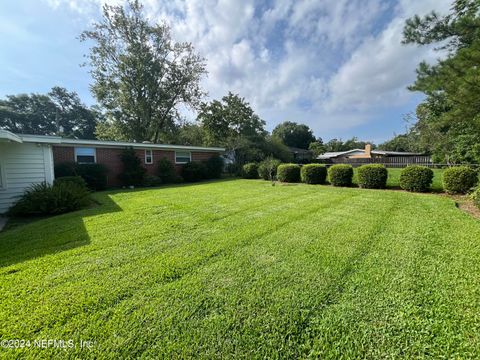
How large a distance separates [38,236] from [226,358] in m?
4.85

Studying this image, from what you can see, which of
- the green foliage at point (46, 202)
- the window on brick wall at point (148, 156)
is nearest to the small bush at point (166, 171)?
the window on brick wall at point (148, 156)

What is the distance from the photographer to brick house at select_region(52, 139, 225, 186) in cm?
1131

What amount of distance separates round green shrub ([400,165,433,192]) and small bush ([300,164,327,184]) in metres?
3.61

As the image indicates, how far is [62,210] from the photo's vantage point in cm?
642

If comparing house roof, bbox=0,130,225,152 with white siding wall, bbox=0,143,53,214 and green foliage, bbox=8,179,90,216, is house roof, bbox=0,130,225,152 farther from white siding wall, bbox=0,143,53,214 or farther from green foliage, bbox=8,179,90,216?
green foliage, bbox=8,179,90,216

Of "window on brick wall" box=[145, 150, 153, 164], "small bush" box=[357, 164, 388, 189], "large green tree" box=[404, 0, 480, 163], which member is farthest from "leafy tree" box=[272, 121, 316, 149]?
"large green tree" box=[404, 0, 480, 163]

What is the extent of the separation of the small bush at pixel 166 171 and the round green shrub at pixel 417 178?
41.9 ft

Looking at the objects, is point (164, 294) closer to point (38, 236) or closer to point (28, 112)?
point (38, 236)

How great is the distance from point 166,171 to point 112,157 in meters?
3.23

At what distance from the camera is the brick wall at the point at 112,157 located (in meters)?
11.2

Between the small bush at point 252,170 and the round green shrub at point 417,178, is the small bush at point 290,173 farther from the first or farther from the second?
the round green shrub at point 417,178

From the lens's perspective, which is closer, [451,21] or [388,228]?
[388,228]

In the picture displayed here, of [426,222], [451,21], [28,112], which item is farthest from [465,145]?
[28,112]

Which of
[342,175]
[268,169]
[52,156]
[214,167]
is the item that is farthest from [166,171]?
[342,175]
